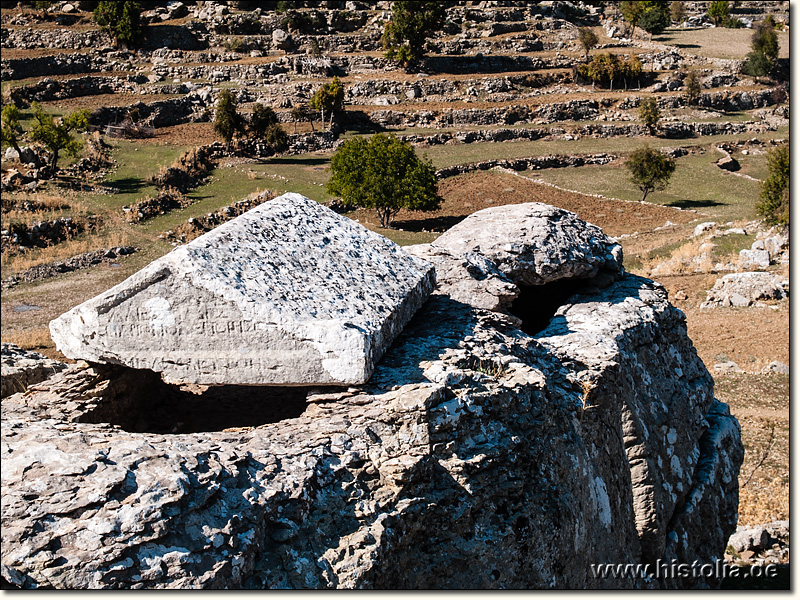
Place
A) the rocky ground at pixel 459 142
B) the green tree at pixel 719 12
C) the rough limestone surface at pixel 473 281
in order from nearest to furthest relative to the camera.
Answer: the rough limestone surface at pixel 473 281
the rocky ground at pixel 459 142
the green tree at pixel 719 12

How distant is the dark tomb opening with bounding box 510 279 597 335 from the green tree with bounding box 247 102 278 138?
52.6 m

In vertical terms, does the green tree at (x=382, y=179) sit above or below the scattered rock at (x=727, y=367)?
above

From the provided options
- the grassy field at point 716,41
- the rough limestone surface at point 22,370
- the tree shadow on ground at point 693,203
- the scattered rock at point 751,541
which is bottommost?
the tree shadow on ground at point 693,203

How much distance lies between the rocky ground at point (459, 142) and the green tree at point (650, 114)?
1.62 meters

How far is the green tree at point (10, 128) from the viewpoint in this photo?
50.4 meters

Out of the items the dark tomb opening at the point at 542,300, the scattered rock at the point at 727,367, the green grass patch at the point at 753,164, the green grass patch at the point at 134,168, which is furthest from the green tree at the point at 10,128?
the green grass patch at the point at 753,164

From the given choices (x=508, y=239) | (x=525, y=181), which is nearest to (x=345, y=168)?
(x=525, y=181)

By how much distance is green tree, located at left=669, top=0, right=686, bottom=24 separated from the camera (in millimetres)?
116331

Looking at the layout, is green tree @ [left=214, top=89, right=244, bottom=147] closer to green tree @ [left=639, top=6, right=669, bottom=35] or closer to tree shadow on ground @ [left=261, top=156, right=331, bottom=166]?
tree shadow on ground @ [left=261, top=156, right=331, bottom=166]

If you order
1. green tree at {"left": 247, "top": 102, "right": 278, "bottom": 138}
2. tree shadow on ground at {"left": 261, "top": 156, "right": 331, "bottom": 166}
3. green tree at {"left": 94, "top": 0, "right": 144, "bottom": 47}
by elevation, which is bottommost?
tree shadow on ground at {"left": 261, "top": 156, "right": 331, "bottom": 166}

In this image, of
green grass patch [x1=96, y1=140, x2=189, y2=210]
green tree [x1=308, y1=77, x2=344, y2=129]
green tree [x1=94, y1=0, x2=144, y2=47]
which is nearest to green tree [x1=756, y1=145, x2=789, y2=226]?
green tree [x1=308, y1=77, x2=344, y2=129]

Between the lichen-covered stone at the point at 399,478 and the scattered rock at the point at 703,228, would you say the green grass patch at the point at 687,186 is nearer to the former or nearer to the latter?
the scattered rock at the point at 703,228

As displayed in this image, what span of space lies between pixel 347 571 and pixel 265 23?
91932 millimetres

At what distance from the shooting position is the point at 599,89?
8019 centimetres
